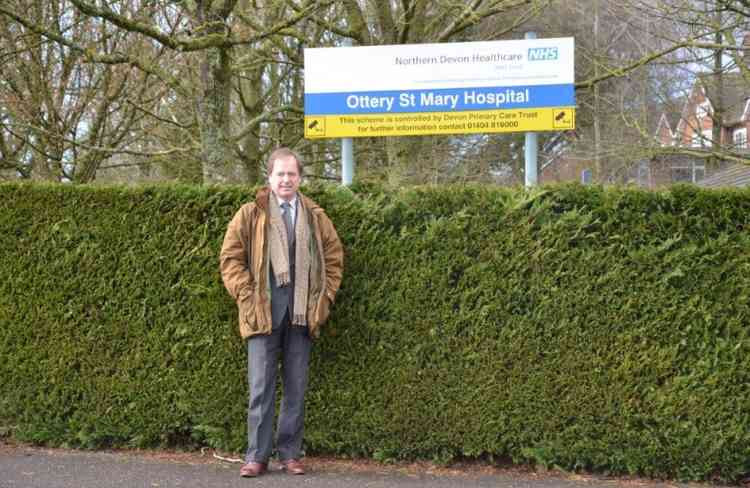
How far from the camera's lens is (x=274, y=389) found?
474 cm

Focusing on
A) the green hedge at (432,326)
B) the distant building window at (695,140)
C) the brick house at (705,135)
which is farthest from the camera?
the distant building window at (695,140)

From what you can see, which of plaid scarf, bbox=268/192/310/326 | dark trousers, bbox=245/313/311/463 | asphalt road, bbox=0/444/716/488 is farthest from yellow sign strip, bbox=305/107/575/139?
asphalt road, bbox=0/444/716/488

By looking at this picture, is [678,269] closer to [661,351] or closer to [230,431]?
[661,351]

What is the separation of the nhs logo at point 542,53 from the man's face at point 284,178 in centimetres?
260

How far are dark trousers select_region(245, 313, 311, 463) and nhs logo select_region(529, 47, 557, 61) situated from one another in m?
3.19

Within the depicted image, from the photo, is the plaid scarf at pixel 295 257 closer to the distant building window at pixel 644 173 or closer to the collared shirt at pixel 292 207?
the collared shirt at pixel 292 207

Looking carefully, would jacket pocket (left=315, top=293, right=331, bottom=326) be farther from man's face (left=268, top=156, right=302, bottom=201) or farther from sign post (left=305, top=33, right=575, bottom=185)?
sign post (left=305, top=33, right=575, bottom=185)

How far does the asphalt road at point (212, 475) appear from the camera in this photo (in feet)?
15.4

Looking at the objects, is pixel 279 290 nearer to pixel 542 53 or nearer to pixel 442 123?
pixel 442 123

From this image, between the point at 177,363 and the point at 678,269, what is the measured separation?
355cm

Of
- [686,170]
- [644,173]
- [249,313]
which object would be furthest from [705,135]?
[249,313]

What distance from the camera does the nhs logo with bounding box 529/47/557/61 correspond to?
618 centimetres

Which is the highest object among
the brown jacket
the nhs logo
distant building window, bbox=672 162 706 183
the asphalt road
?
distant building window, bbox=672 162 706 183

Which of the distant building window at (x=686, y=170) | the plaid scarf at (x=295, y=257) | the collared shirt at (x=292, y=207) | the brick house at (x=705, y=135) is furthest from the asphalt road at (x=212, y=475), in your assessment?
the distant building window at (x=686, y=170)
